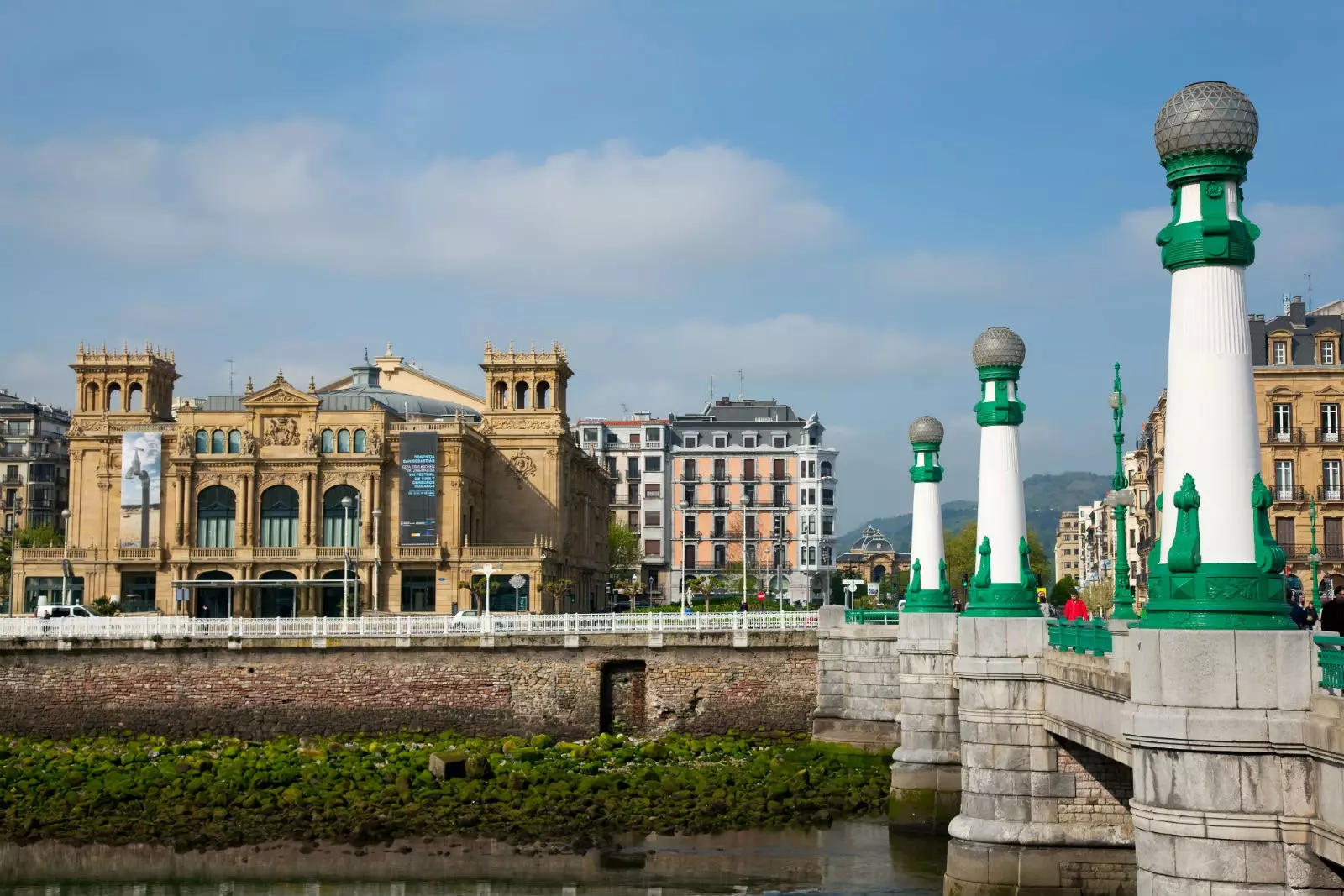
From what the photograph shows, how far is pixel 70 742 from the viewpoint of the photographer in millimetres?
47719

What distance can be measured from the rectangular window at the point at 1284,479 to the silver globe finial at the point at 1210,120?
52075 millimetres

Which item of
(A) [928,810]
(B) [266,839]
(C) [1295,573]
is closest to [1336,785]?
(A) [928,810]

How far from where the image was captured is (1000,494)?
2459cm

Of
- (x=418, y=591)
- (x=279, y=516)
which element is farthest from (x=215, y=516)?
(x=418, y=591)

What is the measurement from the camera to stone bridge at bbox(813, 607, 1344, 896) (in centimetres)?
1280

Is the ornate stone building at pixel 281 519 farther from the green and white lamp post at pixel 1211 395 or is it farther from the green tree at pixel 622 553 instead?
the green and white lamp post at pixel 1211 395

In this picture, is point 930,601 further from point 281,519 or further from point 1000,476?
point 281,519

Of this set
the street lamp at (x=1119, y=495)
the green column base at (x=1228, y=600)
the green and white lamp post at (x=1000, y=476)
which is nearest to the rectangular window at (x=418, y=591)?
the street lamp at (x=1119, y=495)

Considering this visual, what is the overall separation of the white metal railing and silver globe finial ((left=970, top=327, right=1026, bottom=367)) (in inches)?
937

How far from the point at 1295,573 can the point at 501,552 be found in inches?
1609

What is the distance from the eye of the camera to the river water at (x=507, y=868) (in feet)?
100

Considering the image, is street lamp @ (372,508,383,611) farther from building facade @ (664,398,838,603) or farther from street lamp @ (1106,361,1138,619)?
street lamp @ (1106,361,1138,619)

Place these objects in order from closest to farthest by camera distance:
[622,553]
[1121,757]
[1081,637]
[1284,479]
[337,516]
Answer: [1121,757]
[1081,637]
[1284,479]
[337,516]
[622,553]

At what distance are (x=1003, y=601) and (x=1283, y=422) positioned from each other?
4425 centimetres
